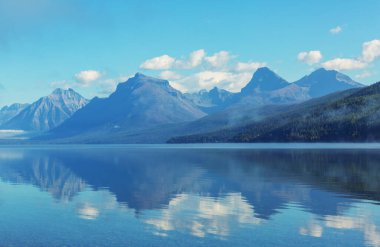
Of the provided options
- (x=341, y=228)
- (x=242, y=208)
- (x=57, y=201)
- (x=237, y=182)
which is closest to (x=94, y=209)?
(x=57, y=201)

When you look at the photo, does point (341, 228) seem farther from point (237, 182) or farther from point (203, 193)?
point (237, 182)

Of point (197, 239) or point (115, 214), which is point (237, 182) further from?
point (197, 239)

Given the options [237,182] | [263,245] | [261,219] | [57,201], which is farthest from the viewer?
[237,182]

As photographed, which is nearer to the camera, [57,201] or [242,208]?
[242,208]

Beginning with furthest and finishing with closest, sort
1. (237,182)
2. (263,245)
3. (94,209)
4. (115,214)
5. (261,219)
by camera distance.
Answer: (237,182) < (94,209) < (115,214) < (261,219) < (263,245)

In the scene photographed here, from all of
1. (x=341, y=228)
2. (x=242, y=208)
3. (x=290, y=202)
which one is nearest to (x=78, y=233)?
(x=242, y=208)

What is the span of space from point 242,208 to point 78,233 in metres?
19.1

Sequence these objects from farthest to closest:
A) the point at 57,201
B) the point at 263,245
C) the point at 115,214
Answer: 1. the point at 57,201
2. the point at 115,214
3. the point at 263,245

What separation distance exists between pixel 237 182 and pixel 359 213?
1272 inches

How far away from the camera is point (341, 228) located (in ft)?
126

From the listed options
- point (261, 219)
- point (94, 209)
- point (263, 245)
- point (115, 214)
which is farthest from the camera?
point (94, 209)

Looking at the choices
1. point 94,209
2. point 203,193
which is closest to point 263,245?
point 94,209

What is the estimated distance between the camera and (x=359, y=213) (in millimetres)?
45344

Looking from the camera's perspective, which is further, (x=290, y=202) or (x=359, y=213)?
(x=290, y=202)
